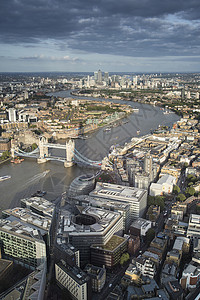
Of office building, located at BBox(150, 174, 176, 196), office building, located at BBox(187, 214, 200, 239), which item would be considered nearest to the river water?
office building, located at BBox(150, 174, 176, 196)

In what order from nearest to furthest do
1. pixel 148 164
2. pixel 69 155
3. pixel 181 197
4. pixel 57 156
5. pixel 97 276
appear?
1. pixel 97 276
2. pixel 181 197
3. pixel 148 164
4. pixel 69 155
5. pixel 57 156

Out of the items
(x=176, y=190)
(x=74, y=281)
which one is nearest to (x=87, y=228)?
(x=74, y=281)

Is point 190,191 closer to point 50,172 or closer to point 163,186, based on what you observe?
point 163,186

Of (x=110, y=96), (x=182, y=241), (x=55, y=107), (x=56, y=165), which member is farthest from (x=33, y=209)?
(x=110, y=96)

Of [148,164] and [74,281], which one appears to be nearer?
[74,281]

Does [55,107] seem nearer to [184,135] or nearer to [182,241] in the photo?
[184,135]
